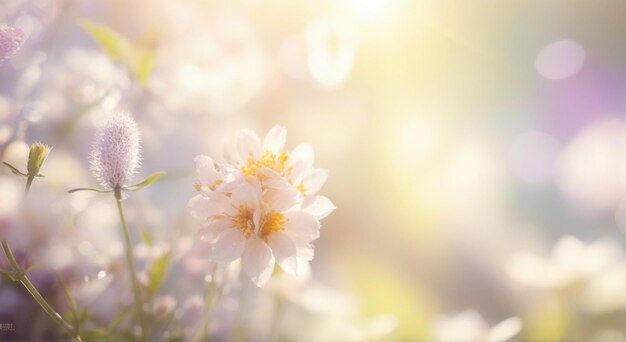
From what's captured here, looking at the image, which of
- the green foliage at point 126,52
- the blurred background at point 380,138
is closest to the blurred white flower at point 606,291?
the blurred background at point 380,138

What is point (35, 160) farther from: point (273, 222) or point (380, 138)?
point (380, 138)

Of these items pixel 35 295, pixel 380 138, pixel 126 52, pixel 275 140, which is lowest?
pixel 35 295

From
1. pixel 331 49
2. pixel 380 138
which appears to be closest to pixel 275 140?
pixel 331 49

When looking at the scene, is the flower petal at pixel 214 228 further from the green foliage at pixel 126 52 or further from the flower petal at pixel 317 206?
the green foliage at pixel 126 52

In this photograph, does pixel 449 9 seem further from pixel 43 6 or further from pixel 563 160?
pixel 43 6

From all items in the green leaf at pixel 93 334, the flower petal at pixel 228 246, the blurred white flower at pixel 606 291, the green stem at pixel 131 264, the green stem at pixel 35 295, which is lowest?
the green stem at pixel 35 295

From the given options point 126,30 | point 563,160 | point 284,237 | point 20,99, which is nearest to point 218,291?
point 284,237
